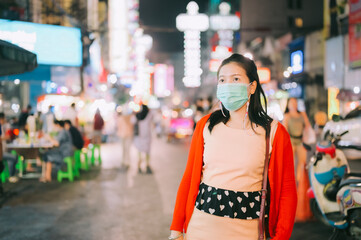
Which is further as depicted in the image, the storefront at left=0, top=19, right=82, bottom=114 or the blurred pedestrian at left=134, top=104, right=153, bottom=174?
the blurred pedestrian at left=134, top=104, right=153, bottom=174

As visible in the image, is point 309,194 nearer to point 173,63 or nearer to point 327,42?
point 327,42

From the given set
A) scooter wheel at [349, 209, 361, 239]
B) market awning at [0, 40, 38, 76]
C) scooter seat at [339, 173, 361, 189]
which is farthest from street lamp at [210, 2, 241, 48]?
scooter wheel at [349, 209, 361, 239]

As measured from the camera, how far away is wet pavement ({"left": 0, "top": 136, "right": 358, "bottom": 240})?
18.8 feet

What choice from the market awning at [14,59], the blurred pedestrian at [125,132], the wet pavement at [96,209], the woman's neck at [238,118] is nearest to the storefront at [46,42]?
the blurred pedestrian at [125,132]

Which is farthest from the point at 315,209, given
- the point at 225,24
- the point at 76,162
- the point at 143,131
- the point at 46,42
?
the point at 225,24

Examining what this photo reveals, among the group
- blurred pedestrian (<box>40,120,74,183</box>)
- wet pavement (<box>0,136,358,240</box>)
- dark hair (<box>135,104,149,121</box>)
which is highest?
dark hair (<box>135,104,149,121</box>)

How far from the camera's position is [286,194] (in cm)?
232

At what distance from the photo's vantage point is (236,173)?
2307mm

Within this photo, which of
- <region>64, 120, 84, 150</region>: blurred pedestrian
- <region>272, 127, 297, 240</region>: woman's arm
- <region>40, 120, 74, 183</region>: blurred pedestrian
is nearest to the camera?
<region>272, 127, 297, 240</region>: woman's arm

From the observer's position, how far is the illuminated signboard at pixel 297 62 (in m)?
26.0

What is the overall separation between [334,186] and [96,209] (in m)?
4.28

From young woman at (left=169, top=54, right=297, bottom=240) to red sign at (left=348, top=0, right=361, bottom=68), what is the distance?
1542 centimetres

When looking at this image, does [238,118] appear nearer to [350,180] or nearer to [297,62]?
[350,180]

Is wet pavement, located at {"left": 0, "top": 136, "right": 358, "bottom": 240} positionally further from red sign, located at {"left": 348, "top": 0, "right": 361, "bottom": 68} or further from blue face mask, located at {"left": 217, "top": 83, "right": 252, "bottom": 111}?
red sign, located at {"left": 348, "top": 0, "right": 361, "bottom": 68}
